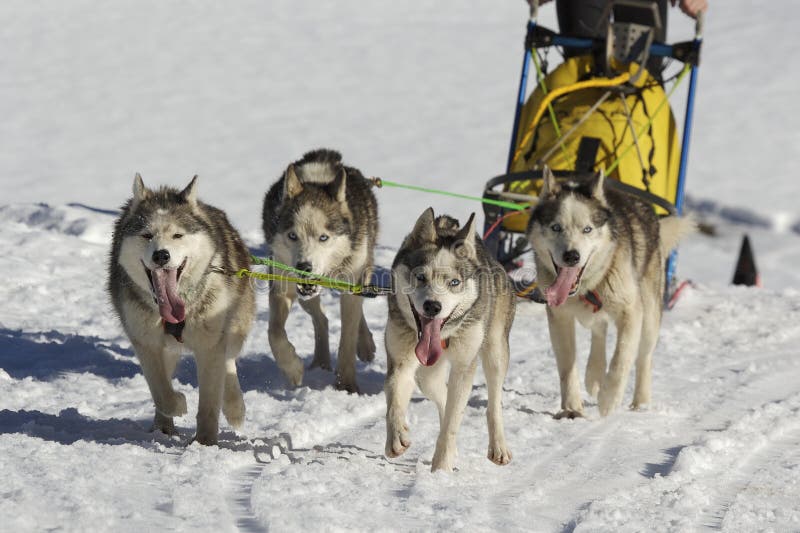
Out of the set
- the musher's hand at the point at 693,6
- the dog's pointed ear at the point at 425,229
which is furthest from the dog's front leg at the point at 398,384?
the musher's hand at the point at 693,6

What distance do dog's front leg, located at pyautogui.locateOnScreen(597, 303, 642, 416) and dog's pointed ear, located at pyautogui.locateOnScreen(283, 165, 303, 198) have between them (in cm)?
146

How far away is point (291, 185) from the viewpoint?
4.51 m

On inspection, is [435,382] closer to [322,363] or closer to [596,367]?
[596,367]

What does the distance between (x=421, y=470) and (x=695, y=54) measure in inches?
141

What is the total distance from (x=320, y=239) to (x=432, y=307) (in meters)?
1.20

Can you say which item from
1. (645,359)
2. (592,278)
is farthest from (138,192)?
(645,359)

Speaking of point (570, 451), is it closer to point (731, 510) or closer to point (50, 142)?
point (731, 510)

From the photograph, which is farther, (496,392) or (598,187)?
(598,187)

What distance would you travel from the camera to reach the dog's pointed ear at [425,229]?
3594 millimetres

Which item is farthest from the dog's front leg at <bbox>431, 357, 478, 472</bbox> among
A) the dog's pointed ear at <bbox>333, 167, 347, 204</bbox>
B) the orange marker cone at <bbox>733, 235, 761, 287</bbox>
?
the orange marker cone at <bbox>733, 235, 761, 287</bbox>

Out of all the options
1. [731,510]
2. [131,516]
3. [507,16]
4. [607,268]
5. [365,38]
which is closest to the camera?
[131,516]

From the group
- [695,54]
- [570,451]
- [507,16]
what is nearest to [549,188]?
[570,451]

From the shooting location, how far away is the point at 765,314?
21.4 feet

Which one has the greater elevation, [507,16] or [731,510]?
[507,16]
